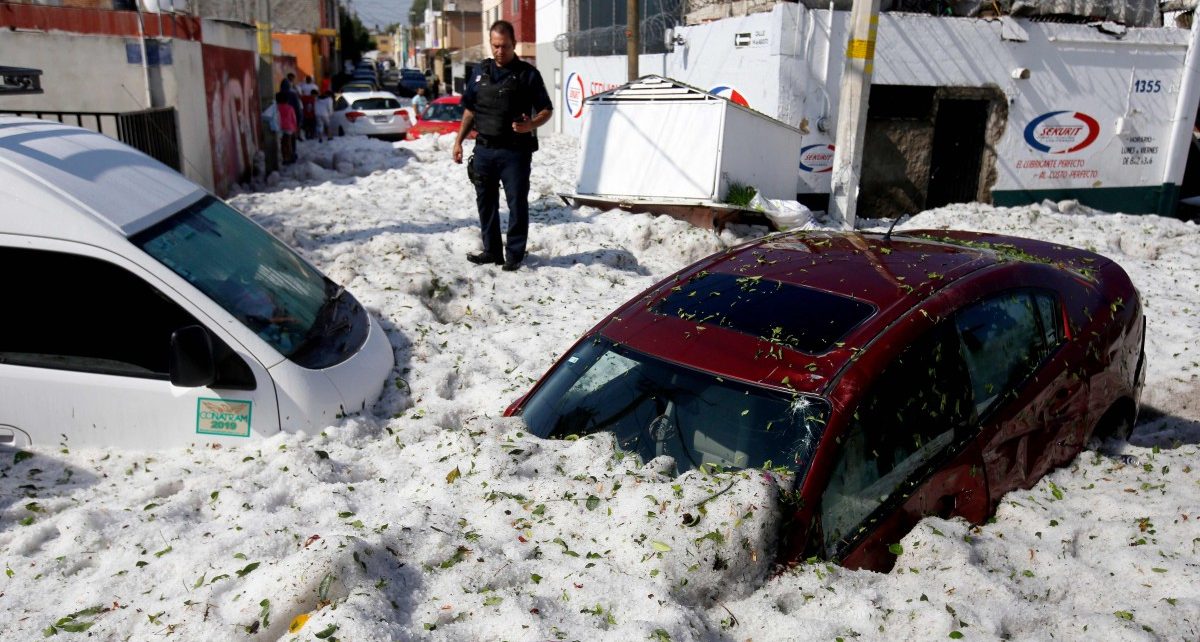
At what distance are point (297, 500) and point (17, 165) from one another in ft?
6.36

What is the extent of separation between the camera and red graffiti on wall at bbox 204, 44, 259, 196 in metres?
12.4

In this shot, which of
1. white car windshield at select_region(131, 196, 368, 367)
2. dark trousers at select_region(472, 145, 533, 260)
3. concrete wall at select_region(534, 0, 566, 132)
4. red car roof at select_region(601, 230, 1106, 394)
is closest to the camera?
red car roof at select_region(601, 230, 1106, 394)

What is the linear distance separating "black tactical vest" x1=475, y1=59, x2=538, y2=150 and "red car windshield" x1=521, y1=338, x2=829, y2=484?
4.00 m

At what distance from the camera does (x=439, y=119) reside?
22.4m

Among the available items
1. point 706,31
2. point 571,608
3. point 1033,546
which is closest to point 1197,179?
point 706,31

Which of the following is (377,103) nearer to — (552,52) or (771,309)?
(552,52)

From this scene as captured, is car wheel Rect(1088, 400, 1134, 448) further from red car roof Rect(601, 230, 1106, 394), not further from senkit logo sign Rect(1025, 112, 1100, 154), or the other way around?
senkit logo sign Rect(1025, 112, 1100, 154)

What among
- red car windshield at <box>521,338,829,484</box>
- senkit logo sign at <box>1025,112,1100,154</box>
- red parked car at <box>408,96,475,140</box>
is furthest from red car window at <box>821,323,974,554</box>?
red parked car at <box>408,96,475,140</box>

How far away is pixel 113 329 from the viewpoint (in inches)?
158

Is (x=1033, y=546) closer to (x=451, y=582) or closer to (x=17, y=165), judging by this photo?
(x=451, y=582)

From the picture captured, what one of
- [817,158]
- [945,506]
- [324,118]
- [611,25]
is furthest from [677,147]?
[324,118]

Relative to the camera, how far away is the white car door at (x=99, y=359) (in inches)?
154

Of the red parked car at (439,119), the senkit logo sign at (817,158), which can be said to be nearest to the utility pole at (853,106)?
the senkit logo sign at (817,158)

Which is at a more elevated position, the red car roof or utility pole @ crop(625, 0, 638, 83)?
utility pole @ crop(625, 0, 638, 83)
